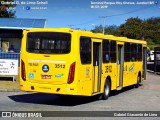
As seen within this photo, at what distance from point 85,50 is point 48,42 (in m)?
1.34

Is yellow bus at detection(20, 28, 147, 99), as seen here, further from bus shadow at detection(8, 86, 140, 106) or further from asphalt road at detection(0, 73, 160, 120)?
bus shadow at detection(8, 86, 140, 106)

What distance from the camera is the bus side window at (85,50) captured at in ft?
47.6

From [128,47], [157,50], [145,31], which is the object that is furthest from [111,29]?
[128,47]

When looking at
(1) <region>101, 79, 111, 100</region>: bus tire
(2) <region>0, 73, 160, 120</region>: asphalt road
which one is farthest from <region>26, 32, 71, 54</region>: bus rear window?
(1) <region>101, 79, 111, 100</region>: bus tire

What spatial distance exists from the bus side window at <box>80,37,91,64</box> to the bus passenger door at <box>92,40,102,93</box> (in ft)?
1.53

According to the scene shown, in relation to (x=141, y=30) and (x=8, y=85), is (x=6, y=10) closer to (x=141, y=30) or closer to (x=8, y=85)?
(x=8, y=85)

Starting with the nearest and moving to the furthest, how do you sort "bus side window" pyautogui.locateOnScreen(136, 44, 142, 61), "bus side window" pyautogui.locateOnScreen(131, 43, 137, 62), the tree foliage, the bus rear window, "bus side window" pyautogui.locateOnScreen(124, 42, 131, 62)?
the bus rear window → "bus side window" pyautogui.locateOnScreen(124, 42, 131, 62) → "bus side window" pyautogui.locateOnScreen(131, 43, 137, 62) → "bus side window" pyautogui.locateOnScreen(136, 44, 142, 61) → the tree foliage

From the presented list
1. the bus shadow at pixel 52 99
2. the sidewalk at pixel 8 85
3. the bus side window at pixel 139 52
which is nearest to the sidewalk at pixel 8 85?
the sidewalk at pixel 8 85

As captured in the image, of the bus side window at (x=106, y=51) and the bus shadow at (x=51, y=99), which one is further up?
the bus side window at (x=106, y=51)

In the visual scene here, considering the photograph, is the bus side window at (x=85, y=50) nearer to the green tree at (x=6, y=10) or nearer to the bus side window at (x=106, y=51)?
the bus side window at (x=106, y=51)

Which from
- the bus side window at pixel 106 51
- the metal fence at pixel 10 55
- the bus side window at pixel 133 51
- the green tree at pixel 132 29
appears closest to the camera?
the bus side window at pixel 106 51

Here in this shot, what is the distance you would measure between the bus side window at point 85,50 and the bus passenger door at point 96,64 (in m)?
0.47

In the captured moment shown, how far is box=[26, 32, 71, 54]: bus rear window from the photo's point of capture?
14.4 meters

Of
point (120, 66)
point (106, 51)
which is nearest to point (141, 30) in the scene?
point (120, 66)
